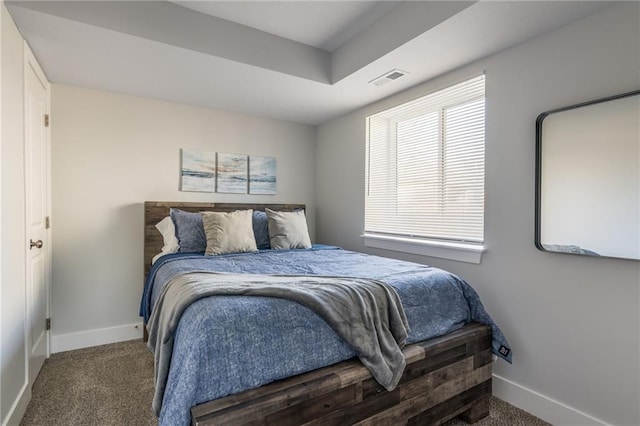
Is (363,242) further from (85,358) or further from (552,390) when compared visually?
(85,358)

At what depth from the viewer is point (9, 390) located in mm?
1664

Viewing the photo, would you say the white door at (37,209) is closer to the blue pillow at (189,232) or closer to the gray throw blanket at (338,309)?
the blue pillow at (189,232)

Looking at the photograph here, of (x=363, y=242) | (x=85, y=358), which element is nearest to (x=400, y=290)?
(x=363, y=242)

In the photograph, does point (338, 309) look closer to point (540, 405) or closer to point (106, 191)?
point (540, 405)

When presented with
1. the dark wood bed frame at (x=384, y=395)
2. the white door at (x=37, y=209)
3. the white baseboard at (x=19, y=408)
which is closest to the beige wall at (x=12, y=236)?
the white baseboard at (x=19, y=408)

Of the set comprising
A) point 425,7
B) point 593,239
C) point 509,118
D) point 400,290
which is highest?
point 425,7

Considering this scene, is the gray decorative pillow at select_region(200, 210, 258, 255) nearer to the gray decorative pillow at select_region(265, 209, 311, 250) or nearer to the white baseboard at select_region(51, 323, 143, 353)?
the gray decorative pillow at select_region(265, 209, 311, 250)

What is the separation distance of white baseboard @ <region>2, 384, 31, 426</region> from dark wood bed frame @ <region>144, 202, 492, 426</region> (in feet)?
4.33

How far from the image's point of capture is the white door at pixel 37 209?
6.75 ft

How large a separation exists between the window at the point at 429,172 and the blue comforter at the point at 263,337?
0.65 meters

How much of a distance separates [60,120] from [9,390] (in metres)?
2.05

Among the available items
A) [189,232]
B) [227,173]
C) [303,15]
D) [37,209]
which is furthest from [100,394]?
[303,15]

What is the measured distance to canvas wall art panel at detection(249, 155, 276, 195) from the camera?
141 inches

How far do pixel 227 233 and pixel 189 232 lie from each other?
0.34 meters
